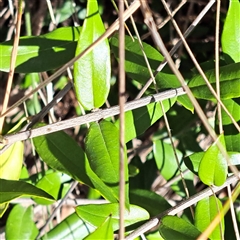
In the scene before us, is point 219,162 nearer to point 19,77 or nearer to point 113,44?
point 113,44

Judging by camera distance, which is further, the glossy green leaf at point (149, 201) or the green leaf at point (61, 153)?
the glossy green leaf at point (149, 201)

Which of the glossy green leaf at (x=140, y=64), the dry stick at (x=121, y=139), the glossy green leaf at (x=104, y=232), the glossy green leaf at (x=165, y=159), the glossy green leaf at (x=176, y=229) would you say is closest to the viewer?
the dry stick at (x=121, y=139)

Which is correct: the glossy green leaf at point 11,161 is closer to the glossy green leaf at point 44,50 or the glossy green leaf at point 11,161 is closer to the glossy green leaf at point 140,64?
the glossy green leaf at point 44,50

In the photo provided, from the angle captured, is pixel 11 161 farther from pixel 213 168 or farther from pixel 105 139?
pixel 213 168

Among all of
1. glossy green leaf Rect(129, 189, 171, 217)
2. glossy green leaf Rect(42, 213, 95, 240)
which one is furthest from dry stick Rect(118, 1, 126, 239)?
glossy green leaf Rect(42, 213, 95, 240)

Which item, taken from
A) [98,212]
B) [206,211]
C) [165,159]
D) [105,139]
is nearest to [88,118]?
[105,139]

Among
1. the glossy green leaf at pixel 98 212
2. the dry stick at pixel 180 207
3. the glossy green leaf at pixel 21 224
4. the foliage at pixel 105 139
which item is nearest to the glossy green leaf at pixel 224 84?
the foliage at pixel 105 139
